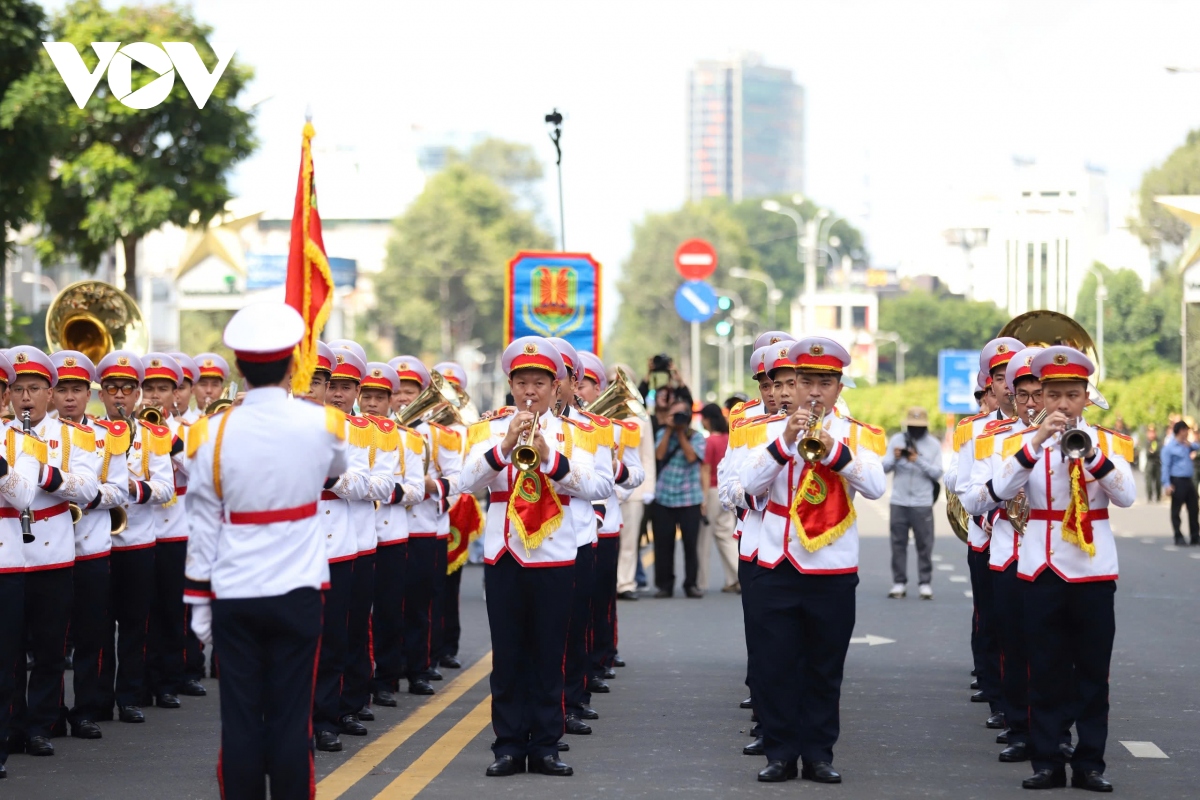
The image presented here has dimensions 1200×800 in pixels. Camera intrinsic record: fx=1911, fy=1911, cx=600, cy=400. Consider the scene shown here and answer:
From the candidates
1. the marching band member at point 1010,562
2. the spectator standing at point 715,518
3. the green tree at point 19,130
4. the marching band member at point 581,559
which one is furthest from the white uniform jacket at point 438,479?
the green tree at point 19,130

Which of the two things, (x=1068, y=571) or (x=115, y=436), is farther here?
(x=115, y=436)

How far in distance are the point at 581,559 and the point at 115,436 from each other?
2.67 metres

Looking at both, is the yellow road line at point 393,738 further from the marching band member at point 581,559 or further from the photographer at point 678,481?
the photographer at point 678,481

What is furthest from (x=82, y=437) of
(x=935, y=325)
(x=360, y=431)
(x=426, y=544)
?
(x=935, y=325)

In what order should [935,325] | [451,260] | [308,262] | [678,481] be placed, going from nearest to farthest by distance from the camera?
1. [308,262]
2. [678,481]
3. [451,260]
4. [935,325]

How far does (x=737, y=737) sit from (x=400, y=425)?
A: 110 inches

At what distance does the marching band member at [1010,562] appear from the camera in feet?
31.1

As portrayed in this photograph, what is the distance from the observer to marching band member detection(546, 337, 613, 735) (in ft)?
31.7

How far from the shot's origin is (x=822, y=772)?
351 inches

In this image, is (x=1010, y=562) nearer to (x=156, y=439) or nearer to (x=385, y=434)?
(x=385, y=434)

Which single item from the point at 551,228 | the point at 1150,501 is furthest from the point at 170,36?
the point at 551,228

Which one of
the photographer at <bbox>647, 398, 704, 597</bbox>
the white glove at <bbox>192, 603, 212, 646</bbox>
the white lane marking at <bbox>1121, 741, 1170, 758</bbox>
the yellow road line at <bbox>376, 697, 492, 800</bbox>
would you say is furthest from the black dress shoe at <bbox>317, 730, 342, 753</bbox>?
the photographer at <bbox>647, 398, 704, 597</bbox>

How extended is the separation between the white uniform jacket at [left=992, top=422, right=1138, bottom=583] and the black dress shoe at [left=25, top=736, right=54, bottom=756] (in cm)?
492

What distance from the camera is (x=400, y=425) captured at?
1150cm
